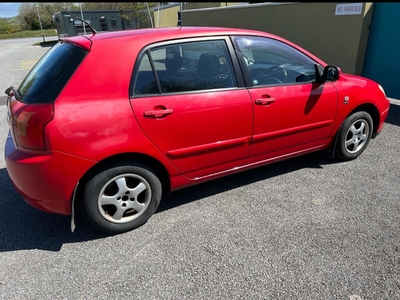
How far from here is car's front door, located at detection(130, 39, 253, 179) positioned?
266cm

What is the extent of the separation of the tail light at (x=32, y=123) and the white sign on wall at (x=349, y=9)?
7.28 metres

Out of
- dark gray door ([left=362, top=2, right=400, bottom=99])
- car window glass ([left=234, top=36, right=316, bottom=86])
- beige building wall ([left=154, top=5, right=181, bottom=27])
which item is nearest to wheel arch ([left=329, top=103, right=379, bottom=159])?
car window glass ([left=234, top=36, right=316, bottom=86])

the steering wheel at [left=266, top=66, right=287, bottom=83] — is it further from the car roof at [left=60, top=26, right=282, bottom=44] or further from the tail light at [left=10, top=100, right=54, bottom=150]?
the tail light at [left=10, top=100, right=54, bottom=150]

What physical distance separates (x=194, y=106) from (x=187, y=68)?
1.25 feet

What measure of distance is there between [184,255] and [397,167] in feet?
9.49

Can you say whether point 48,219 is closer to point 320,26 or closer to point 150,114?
point 150,114

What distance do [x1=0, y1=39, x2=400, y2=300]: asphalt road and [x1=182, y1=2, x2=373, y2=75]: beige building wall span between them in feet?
16.2

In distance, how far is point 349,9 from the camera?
7461 mm

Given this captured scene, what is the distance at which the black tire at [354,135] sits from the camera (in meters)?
3.81

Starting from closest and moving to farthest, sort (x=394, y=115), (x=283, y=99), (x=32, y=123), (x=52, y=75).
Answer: (x=32, y=123) < (x=52, y=75) < (x=283, y=99) < (x=394, y=115)

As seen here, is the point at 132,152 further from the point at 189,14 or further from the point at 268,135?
the point at 189,14

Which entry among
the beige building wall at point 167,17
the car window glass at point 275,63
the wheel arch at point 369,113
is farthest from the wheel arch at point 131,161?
the beige building wall at point 167,17

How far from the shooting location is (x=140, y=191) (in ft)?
9.10

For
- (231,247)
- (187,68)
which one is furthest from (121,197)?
(187,68)
